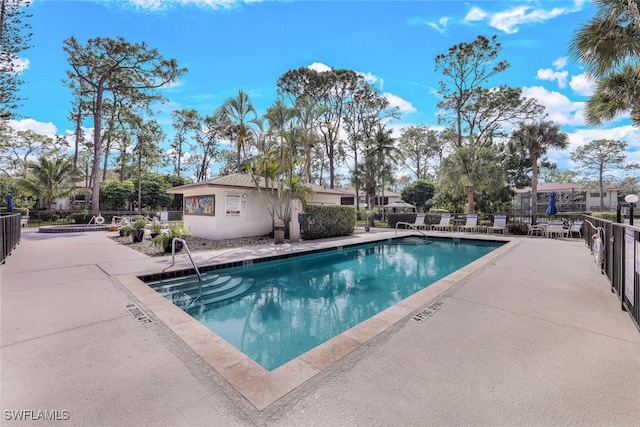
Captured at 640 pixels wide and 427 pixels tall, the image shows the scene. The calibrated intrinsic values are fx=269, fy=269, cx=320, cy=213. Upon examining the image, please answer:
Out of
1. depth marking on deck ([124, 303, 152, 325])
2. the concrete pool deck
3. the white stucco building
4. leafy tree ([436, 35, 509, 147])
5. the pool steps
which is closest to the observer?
the concrete pool deck

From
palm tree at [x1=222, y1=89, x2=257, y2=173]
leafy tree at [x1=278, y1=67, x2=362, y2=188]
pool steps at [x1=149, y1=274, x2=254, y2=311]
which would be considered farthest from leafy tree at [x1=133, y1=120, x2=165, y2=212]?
pool steps at [x1=149, y1=274, x2=254, y2=311]

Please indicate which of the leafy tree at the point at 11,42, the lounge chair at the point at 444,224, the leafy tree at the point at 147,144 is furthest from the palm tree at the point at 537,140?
the leafy tree at the point at 147,144

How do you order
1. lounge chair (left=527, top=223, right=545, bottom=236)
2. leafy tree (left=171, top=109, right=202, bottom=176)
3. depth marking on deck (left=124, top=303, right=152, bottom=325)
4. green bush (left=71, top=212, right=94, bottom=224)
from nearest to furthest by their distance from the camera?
depth marking on deck (left=124, top=303, right=152, bottom=325) < lounge chair (left=527, top=223, right=545, bottom=236) < green bush (left=71, top=212, right=94, bottom=224) < leafy tree (left=171, top=109, right=202, bottom=176)

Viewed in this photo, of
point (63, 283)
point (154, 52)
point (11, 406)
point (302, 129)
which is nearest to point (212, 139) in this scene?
point (154, 52)

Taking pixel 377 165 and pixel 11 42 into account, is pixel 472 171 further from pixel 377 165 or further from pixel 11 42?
pixel 11 42

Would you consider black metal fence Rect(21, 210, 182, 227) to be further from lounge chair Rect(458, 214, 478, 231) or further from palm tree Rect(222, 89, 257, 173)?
lounge chair Rect(458, 214, 478, 231)

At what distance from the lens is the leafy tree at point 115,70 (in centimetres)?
1886

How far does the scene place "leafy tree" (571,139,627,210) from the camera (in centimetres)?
3328

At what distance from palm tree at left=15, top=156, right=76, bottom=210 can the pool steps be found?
2256cm

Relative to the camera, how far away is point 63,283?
17.3 feet

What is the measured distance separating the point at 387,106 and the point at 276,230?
2285cm

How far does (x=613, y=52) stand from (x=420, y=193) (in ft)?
75.7

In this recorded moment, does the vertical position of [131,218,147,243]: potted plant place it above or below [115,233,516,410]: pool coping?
above

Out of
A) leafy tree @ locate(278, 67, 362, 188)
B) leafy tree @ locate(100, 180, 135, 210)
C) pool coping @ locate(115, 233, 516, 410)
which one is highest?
leafy tree @ locate(278, 67, 362, 188)
